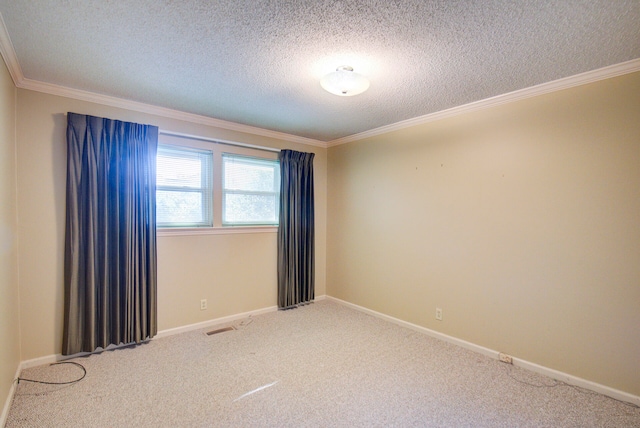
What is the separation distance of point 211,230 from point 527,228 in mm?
3233

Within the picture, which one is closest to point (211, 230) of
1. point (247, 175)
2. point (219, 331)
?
point (247, 175)

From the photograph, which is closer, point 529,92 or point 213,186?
point 529,92

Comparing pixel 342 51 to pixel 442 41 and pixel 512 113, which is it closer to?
pixel 442 41

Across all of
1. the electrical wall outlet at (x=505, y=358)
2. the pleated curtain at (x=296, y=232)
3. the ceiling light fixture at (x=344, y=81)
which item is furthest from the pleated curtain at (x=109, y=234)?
the electrical wall outlet at (x=505, y=358)

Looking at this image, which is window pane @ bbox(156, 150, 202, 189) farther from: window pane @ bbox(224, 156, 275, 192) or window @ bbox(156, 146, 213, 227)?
window pane @ bbox(224, 156, 275, 192)

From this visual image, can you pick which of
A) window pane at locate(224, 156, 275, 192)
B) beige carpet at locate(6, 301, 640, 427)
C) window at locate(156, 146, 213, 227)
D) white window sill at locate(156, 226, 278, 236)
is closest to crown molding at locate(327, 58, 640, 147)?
window pane at locate(224, 156, 275, 192)

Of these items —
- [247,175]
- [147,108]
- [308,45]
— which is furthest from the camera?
[247,175]

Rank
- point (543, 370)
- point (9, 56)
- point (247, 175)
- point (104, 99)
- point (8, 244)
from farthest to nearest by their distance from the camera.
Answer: point (247, 175), point (104, 99), point (543, 370), point (8, 244), point (9, 56)

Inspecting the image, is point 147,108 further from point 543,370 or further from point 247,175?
point 543,370

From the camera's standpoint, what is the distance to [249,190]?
3.85 meters

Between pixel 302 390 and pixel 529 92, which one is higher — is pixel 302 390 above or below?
below

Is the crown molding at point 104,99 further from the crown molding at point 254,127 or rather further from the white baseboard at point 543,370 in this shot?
the white baseboard at point 543,370

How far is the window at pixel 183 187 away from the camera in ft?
10.3

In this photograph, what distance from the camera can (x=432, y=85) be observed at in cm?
246
